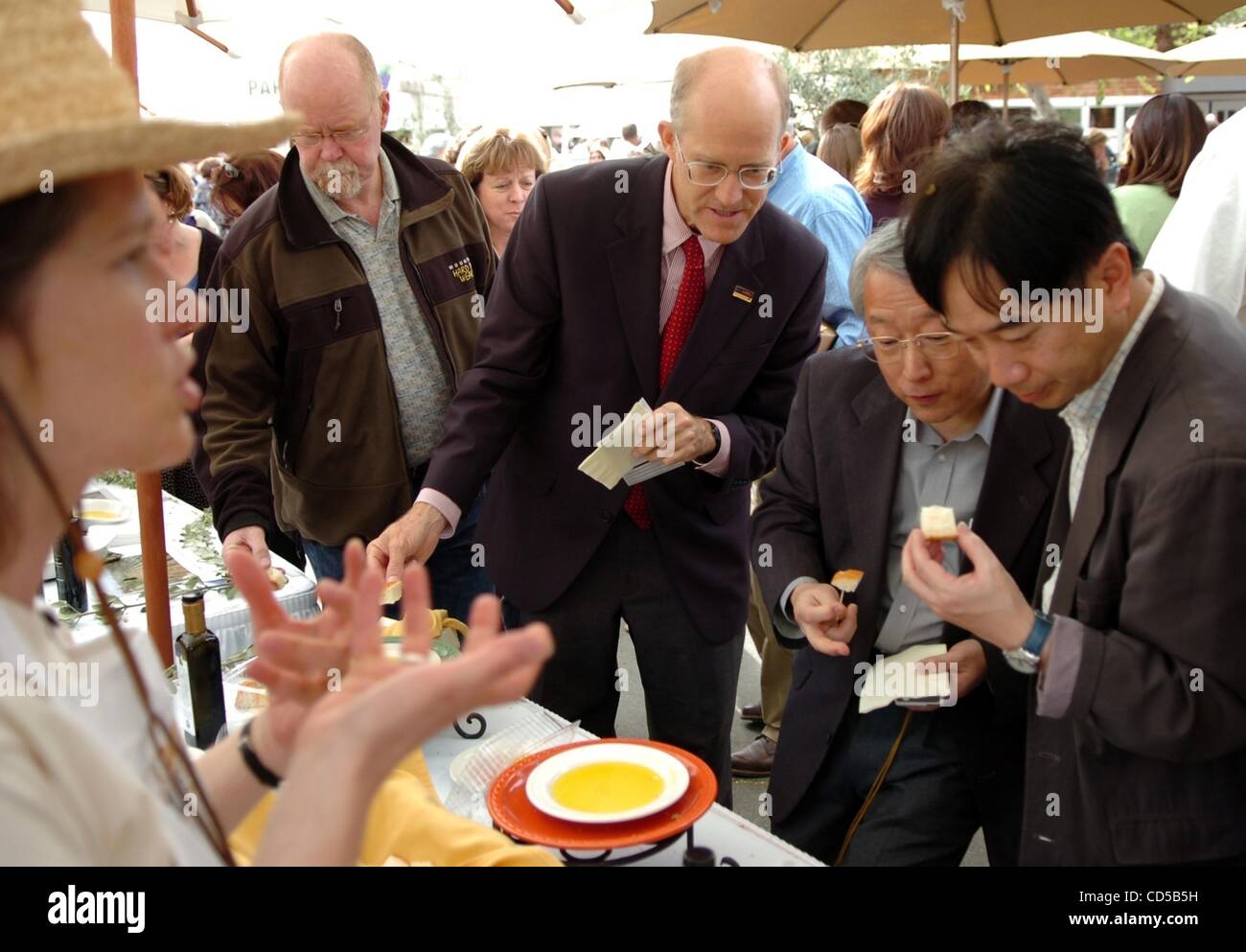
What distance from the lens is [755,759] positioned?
14.4ft

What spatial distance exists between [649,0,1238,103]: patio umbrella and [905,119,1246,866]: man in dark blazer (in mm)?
4170

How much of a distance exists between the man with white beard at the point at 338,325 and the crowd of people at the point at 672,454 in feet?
0.04

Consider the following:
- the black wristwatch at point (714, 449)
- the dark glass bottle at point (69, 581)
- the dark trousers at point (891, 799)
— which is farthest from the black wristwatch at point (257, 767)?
the dark glass bottle at point (69, 581)

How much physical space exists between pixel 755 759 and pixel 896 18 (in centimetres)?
478

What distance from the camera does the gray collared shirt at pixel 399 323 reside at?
10.9ft

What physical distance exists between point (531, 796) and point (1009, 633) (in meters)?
0.83

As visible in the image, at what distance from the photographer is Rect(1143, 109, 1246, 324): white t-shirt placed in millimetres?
3689

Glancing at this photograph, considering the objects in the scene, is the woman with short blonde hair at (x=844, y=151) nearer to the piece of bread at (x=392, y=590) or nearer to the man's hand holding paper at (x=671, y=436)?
the man's hand holding paper at (x=671, y=436)

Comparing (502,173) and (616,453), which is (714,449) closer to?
(616,453)

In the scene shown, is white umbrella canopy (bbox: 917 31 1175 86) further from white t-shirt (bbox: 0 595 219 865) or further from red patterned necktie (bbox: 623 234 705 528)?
white t-shirt (bbox: 0 595 219 865)

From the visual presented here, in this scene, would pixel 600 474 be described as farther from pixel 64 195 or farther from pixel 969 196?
pixel 64 195

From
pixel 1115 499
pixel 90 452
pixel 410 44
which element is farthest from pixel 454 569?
pixel 410 44

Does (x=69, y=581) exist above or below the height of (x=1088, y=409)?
below
